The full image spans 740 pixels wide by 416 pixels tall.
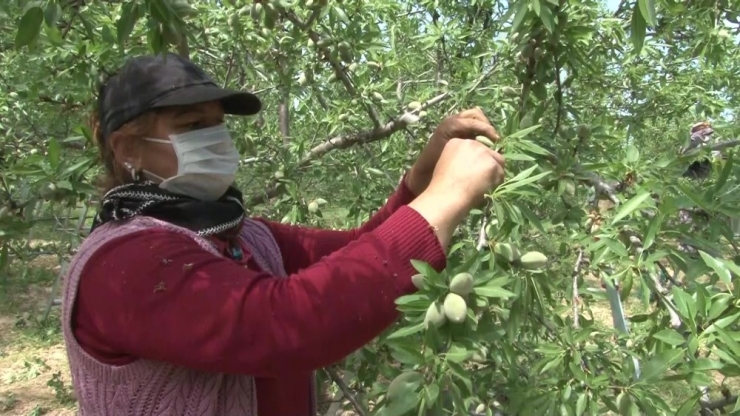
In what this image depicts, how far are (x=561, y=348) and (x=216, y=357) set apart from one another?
0.75 m

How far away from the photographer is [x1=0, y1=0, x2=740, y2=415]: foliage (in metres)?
1.18

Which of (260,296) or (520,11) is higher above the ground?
(520,11)

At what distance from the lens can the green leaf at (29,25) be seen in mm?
1403

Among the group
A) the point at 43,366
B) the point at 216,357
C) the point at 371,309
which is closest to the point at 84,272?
the point at 216,357

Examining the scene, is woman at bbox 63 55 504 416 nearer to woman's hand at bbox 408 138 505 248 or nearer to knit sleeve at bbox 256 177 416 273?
woman's hand at bbox 408 138 505 248

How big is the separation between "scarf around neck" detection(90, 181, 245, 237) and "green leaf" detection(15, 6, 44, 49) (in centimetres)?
37

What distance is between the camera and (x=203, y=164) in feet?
5.05

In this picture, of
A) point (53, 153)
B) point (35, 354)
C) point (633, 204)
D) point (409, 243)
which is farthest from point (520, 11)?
point (35, 354)

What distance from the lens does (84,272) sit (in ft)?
4.10

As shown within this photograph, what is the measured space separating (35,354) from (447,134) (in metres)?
5.30

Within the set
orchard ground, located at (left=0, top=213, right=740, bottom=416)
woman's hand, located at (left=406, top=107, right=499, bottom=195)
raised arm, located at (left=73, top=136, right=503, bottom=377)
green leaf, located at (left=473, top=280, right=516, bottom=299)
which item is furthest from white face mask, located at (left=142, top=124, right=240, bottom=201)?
orchard ground, located at (left=0, top=213, right=740, bottom=416)

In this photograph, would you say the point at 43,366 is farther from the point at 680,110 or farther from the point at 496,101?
the point at 680,110

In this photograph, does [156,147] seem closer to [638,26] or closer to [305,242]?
[305,242]

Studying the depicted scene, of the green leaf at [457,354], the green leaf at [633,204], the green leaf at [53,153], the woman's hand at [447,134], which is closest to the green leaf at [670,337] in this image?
the green leaf at [633,204]
